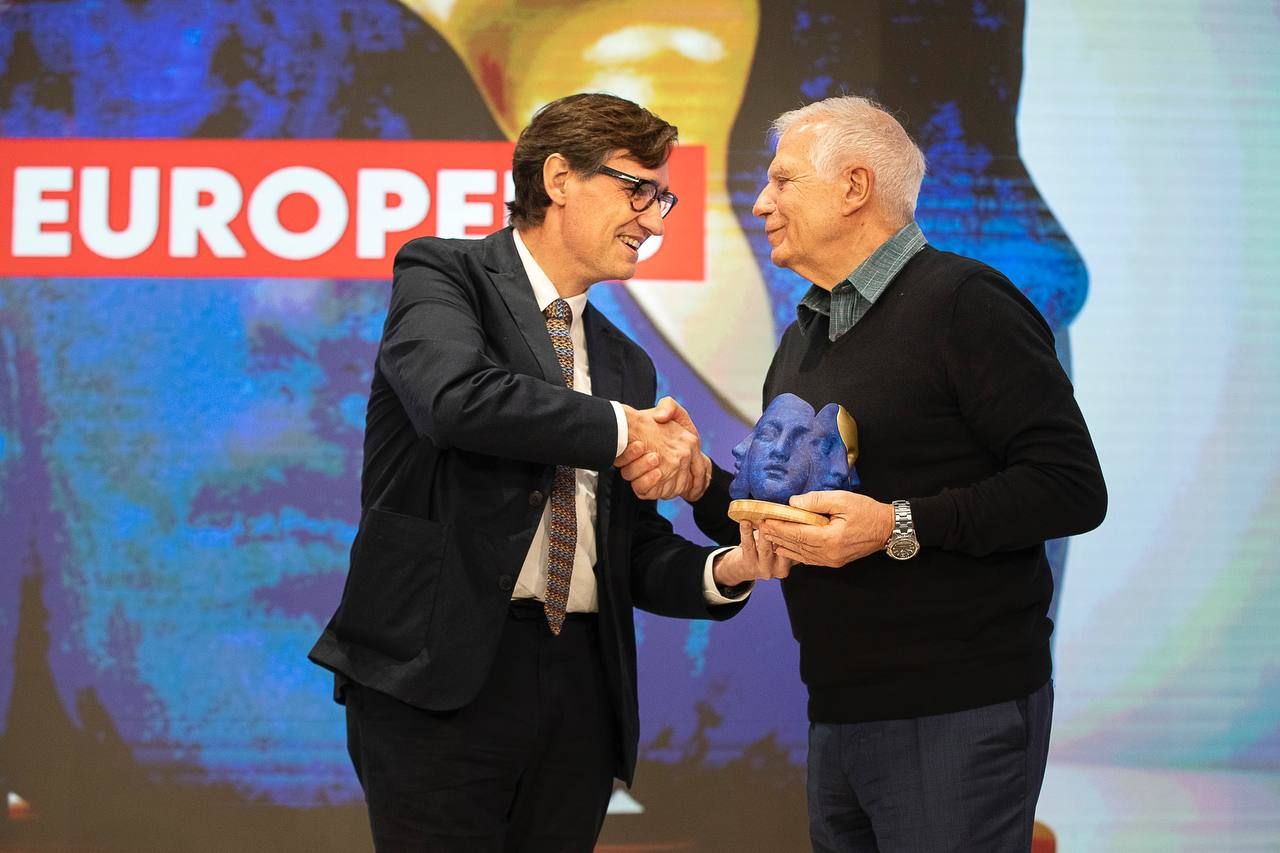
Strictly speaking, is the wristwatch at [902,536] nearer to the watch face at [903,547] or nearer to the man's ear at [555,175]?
the watch face at [903,547]

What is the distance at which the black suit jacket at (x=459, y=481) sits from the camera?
2.06 metres

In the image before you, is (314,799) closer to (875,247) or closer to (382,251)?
(382,251)

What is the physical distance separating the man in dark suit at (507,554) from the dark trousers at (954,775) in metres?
0.36

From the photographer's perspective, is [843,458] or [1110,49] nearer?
[843,458]

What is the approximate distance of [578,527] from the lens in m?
2.33

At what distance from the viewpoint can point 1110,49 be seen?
12.9ft

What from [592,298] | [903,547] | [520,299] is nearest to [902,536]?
[903,547]

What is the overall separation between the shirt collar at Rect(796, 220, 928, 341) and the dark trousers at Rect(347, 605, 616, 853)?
76 cm

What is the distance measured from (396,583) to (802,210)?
3.37ft

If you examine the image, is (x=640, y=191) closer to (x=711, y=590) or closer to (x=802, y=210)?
(x=802, y=210)

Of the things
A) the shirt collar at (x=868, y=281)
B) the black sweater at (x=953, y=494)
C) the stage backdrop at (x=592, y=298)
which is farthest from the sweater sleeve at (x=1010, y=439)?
the stage backdrop at (x=592, y=298)

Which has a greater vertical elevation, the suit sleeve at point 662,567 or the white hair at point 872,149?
the white hair at point 872,149

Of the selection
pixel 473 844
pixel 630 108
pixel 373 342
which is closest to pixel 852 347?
pixel 630 108

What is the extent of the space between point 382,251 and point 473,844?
2.25m
